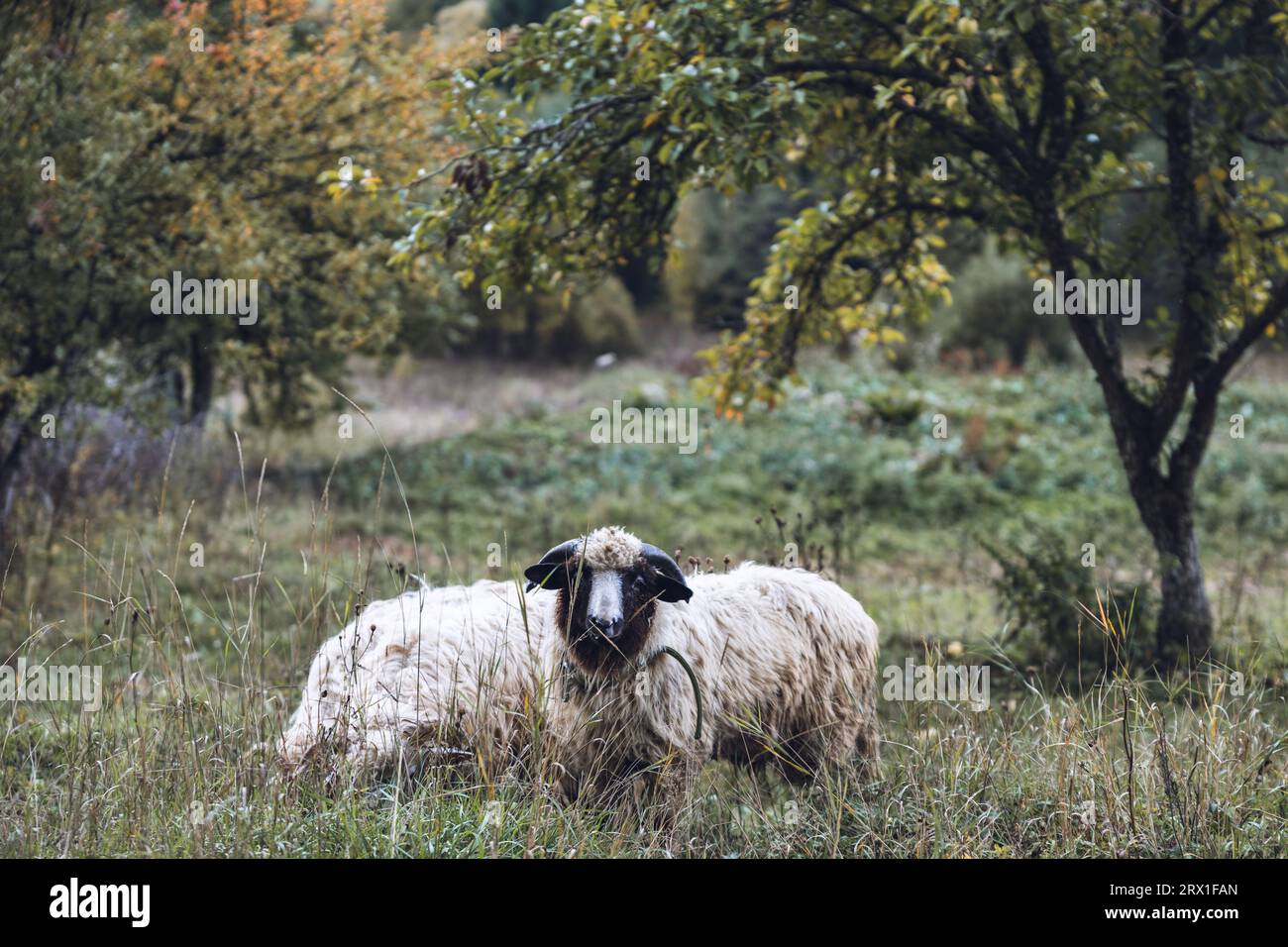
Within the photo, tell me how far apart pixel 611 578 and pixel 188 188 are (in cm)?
813

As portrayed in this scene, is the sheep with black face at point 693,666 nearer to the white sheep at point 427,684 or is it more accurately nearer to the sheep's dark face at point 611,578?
the sheep's dark face at point 611,578

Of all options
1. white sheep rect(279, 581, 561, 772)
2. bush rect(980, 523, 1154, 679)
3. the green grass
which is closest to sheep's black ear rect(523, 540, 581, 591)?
white sheep rect(279, 581, 561, 772)

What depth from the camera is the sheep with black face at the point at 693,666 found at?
484cm

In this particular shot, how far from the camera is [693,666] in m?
5.09

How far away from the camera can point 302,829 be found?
13.7 feet

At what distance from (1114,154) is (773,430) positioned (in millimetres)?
9974

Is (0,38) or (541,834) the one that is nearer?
(541,834)

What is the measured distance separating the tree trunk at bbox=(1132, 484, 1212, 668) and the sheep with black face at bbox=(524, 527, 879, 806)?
11.3 feet

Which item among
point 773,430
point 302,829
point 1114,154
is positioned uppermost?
point 1114,154

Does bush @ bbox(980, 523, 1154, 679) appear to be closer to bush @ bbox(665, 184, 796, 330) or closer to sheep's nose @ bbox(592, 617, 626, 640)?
sheep's nose @ bbox(592, 617, 626, 640)

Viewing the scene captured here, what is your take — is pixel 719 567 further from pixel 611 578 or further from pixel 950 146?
pixel 611 578

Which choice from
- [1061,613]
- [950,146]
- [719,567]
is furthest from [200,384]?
[1061,613]
